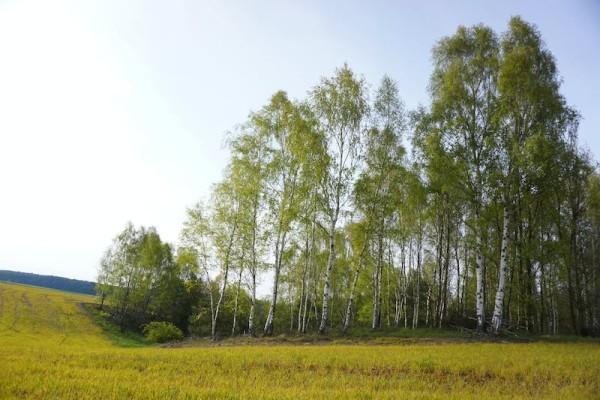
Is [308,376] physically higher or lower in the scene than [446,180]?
lower

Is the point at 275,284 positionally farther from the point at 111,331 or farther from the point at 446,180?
the point at 111,331

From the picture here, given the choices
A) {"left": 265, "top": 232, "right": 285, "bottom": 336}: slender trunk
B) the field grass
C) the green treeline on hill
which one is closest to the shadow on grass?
the green treeline on hill

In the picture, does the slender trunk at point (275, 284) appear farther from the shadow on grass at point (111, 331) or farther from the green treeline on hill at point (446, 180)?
the shadow on grass at point (111, 331)

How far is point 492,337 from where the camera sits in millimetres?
21422

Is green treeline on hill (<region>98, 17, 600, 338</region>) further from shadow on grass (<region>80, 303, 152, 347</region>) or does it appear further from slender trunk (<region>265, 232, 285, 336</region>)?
shadow on grass (<region>80, 303, 152, 347</region>)

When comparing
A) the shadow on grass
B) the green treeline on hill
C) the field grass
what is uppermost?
the green treeline on hill

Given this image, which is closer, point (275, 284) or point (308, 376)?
point (308, 376)

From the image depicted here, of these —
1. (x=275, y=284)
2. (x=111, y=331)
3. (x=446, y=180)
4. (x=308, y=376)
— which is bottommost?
(x=111, y=331)

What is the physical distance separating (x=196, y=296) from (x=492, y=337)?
56.6m

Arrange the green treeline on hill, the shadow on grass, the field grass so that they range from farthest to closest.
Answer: the shadow on grass < the green treeline on hill < the field grass

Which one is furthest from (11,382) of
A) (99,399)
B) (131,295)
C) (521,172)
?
(131,295)

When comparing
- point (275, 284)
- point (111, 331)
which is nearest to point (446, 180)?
point (275, 284)

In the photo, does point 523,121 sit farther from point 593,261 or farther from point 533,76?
point 593,261

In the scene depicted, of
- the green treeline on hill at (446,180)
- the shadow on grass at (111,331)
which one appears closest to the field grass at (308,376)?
the green treeline on hill at (446,180)
